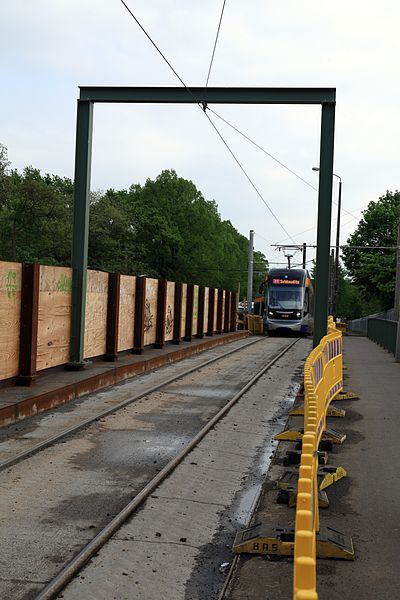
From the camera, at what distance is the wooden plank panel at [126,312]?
64.8 feet

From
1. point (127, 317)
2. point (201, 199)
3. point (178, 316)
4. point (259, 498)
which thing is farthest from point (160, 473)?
point (201, 199)

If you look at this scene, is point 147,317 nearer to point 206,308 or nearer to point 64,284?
point 64,284

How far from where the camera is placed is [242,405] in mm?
14039

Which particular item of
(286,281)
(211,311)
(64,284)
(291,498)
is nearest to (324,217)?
(64,284)

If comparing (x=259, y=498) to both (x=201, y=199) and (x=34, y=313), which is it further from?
(x=201, y=199)

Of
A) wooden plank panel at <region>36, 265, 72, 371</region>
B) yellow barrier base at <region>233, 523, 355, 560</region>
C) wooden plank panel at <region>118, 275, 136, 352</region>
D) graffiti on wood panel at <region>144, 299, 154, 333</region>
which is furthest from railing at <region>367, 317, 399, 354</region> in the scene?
yellow barrier base at <region>233, 523, 355, 560</region>

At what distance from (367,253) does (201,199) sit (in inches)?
750

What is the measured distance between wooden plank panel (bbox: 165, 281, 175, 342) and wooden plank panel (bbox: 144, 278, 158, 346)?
1.44 m

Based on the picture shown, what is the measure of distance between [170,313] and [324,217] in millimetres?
11400

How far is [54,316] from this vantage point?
1507 centimetres

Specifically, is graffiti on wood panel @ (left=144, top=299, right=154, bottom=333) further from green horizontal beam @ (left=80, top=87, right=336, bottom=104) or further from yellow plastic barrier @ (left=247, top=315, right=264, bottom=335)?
yellow plastic barrier @ (left=247, top=315, right=264, bottom=335)

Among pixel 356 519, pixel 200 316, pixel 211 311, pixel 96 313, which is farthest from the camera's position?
pixel 211 311

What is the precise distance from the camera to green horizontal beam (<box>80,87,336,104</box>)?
52.2 ft

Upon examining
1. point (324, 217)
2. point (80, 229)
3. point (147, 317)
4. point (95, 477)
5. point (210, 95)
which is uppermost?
point (210, 95)
